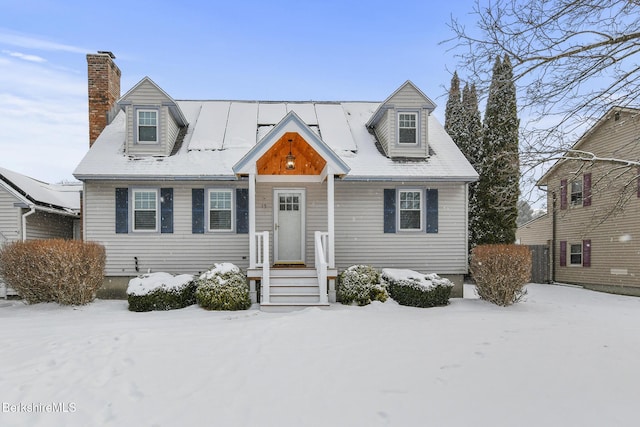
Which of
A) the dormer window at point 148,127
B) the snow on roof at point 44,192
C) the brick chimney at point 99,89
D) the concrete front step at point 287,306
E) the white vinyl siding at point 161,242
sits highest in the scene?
the brick chimney at point 99,89

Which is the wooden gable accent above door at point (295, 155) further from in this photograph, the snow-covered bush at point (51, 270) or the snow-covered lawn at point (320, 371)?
the snow-covered bush at point (51, 270)

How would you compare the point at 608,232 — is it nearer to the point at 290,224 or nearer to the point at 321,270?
the point at 321,270

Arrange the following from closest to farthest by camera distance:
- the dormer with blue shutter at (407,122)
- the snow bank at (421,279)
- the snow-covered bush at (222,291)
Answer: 1. the snow-covered bush at (222,291)
2. the snow bank at (421,279)
3. the dormer with blue shutter at (407,122)

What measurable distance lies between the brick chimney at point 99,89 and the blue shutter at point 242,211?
565 centimetres

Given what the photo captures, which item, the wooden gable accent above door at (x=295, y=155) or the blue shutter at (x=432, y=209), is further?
the blue shutter at (x=432, y=209)

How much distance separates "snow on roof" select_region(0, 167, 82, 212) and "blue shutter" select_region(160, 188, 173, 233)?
4820mm

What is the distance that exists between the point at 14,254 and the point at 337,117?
34.4 feet

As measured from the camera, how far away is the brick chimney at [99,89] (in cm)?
1312

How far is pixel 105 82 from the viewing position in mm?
13250

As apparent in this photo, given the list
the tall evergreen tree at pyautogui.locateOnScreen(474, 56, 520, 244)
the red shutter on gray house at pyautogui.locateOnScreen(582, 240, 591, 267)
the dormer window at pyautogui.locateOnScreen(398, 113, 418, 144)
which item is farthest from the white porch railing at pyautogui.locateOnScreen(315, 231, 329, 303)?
the red shutter on gray house at pyautogui.locateOnScreen(582, 240, 591, 267)

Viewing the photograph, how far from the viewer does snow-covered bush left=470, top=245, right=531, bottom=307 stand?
393 inches

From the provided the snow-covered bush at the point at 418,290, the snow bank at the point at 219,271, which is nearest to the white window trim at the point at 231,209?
the snow bank at the point at 219,271

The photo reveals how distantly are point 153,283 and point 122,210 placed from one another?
3.23m

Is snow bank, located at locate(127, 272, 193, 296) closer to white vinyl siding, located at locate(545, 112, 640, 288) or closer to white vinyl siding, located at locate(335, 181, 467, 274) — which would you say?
white vinyl siding, located at locate(335, 181, 467, 274)
